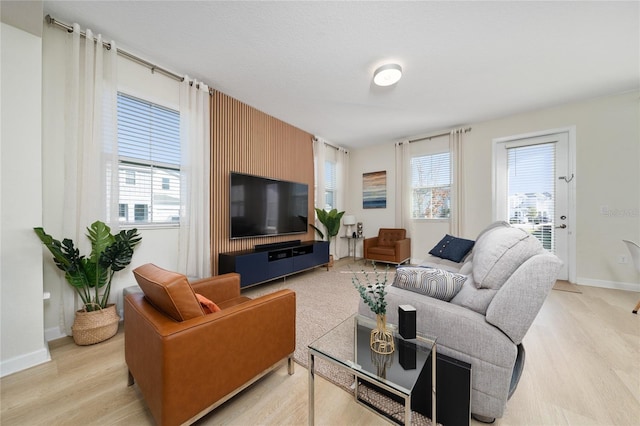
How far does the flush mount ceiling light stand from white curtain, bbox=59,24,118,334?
2.67m

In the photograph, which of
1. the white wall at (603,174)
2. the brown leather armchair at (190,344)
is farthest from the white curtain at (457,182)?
the brown leather armchair at (190,344)

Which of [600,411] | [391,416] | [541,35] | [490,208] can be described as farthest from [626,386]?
[490,208]

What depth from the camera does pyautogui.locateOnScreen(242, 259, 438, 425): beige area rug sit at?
133 cm

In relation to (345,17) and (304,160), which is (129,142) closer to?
(345,17)

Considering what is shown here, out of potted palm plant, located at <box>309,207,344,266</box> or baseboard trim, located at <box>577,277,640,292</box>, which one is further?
potted palm plant, located at <box>309,207,344,266</box>

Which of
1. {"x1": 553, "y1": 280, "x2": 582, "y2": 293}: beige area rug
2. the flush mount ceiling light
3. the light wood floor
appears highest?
the flush mount ceiling light

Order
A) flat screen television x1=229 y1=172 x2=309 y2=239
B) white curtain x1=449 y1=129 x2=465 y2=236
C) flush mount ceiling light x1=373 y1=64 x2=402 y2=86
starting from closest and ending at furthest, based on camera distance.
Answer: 1. flush mount ceiling light x1=373 y1=64 x2=402 y2=86
2. flat screen television x1=229 y1=172 x2=309 y2=239
3. white curtain x1=449 y1=129 x2=465 y2=236

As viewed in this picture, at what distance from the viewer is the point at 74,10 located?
1.87 metres

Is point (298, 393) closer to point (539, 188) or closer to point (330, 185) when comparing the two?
point (330, 185)

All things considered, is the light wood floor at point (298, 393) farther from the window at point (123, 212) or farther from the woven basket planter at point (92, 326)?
the window at point (123, 212)

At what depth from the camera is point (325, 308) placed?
8.38ft

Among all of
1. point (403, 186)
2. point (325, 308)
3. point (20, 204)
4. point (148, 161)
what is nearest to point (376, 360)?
point (325, 308)

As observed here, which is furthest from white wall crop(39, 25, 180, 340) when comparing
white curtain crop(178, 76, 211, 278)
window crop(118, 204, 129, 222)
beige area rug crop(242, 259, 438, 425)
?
beige area rug crop(242, 259, 438, 425)

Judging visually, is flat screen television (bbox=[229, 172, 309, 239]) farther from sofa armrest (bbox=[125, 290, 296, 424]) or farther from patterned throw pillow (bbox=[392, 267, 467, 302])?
patterned throw pillow (bbox=[392, 267, 467, 302])
